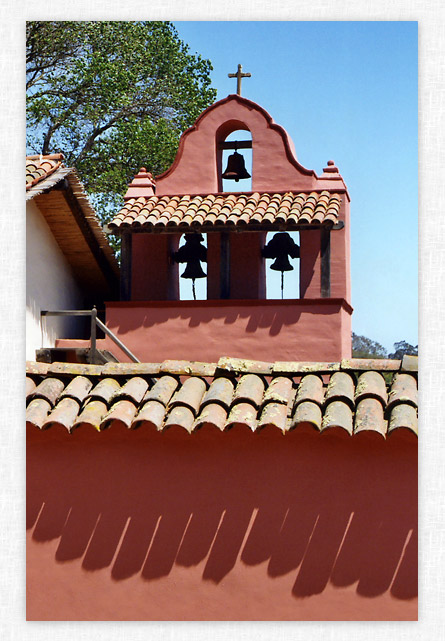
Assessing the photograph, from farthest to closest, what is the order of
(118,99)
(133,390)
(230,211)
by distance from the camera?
(118,99), (230,211), (133,390)

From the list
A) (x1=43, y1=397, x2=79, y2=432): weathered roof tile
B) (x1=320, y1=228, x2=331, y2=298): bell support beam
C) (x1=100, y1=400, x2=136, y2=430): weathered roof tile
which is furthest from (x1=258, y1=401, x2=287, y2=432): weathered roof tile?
(x1=320, y1=228, x2=331, y2=298): bell support beam

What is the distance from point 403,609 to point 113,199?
11.8m

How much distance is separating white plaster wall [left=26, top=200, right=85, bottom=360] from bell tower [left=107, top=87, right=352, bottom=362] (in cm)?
63

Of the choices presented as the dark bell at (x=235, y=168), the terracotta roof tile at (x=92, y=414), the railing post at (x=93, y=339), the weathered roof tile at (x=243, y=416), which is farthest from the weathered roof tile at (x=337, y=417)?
the dark bell at (x=235, y=168)

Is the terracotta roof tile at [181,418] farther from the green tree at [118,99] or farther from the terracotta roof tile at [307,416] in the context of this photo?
the green tree at [118,99]

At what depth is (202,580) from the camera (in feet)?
17.1

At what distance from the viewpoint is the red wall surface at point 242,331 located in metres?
9.58

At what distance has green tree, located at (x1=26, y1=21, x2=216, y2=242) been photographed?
15.0 metres

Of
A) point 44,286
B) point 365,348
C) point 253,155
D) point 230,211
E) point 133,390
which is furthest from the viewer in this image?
point 365,348

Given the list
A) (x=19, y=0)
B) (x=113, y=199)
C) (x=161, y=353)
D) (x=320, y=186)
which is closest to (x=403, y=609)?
(x=19, y=0)

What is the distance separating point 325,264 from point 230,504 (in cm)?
544

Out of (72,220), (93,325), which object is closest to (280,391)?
(93,325)

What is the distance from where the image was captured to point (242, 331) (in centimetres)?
964

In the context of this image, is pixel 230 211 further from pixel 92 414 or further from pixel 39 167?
pixel 92 414
